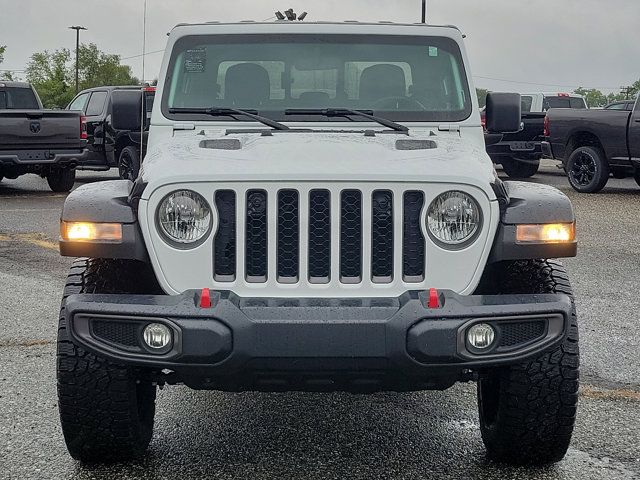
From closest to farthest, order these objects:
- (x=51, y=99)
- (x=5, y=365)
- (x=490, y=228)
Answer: (x=490, y=228) → (x=5, y=365) → (x=51, y=99)

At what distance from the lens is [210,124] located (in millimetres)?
4953

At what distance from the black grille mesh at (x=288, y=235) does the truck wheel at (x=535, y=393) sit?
2.67ft

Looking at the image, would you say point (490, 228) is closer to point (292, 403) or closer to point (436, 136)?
point (436, 136)

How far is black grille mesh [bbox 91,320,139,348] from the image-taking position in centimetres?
356

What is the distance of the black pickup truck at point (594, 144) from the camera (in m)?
15.6

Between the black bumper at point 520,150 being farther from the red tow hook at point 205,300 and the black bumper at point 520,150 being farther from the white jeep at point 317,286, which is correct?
the red tow hook at point 205,300

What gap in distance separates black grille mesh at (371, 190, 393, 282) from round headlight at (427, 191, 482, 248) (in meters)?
0.15

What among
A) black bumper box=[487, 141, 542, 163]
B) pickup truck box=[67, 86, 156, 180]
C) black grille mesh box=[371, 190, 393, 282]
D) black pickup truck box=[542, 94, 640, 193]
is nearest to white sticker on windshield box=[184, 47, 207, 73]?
black grille mesh box=[371, 190, 393, 282]

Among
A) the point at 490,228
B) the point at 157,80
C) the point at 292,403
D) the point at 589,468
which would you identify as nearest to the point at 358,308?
the point at 490,228

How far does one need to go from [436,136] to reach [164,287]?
169 cm

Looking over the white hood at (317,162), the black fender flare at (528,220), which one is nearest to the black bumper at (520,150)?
the white hood at (317,162)

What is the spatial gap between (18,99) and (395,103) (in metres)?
13.8

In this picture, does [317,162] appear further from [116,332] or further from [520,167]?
[520,167]

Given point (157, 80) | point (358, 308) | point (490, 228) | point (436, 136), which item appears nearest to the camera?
point (358, 308)
